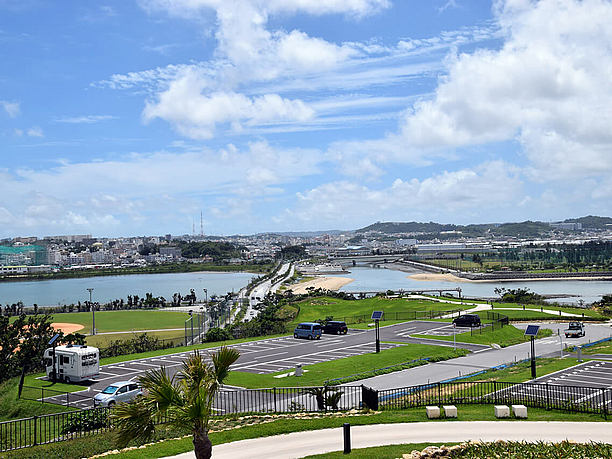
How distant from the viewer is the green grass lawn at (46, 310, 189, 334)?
60666 millimetres

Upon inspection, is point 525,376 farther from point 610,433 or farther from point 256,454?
point 256,454

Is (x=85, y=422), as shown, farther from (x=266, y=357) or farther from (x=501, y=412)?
(x=266, y=357)

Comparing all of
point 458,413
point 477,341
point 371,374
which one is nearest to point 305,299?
point 477,341

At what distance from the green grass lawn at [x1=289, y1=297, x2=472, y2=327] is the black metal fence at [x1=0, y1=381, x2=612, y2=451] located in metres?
30.6

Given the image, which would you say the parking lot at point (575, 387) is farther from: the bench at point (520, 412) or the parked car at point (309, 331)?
the parked car at point (309, 331)

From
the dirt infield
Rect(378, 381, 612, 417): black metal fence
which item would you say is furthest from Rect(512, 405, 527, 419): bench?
the dirt infield

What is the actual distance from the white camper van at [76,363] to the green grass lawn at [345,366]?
7.03m

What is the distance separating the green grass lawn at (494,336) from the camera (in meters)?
36.5

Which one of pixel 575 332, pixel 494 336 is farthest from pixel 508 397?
pixel 575 332

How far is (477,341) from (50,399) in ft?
84.8

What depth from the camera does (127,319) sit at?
69.7 meters

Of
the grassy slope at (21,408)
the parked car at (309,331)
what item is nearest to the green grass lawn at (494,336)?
the parked car at (309,331)

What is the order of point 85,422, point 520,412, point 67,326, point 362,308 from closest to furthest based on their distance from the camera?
1. point 520,412
2. point 85,422
3. point 67,326
4. point 362,308

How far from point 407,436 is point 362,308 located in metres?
50.9
